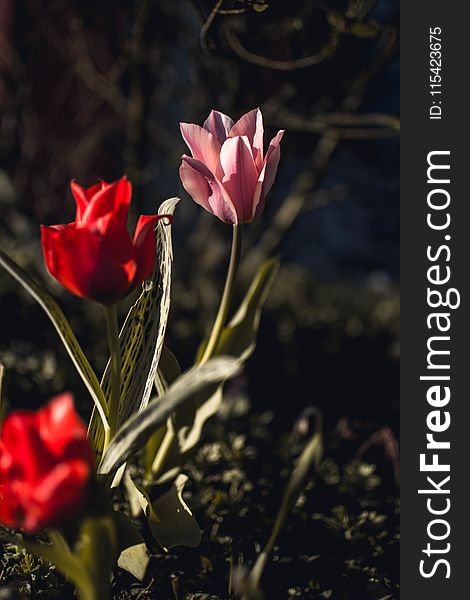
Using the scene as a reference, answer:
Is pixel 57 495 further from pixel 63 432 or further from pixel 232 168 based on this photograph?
pixel 232 168

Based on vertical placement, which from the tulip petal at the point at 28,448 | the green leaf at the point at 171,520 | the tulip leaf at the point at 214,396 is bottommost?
the tulip petal at the point at 28,448

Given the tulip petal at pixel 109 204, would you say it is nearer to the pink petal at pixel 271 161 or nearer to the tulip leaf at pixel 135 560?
the pink petal at pixel 271 161

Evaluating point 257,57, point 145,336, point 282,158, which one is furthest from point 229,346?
point 282,158

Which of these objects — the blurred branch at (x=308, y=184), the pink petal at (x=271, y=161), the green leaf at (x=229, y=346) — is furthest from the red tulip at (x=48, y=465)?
the blurred branch at (x=308, y=184)

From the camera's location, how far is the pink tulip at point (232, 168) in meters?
1.03

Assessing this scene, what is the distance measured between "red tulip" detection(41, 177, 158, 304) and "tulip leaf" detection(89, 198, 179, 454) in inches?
5.8

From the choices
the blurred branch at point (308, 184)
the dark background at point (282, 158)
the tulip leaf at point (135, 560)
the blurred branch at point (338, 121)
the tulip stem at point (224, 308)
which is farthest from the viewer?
the blurred branch at point (308, 184)

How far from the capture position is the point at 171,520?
1.13 m

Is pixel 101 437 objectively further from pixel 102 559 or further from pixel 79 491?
pixel 79 491

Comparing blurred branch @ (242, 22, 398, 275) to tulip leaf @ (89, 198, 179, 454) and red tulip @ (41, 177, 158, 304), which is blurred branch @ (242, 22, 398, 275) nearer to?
tulip leaf @ (89, 198, 179, 454)

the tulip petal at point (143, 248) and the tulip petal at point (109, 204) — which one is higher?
the tulip petal at point (109, 204)

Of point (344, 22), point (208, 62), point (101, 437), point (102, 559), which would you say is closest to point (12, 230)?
point (208, 62)

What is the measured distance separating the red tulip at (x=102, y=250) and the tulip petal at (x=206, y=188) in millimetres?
108

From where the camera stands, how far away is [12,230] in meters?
3.40
